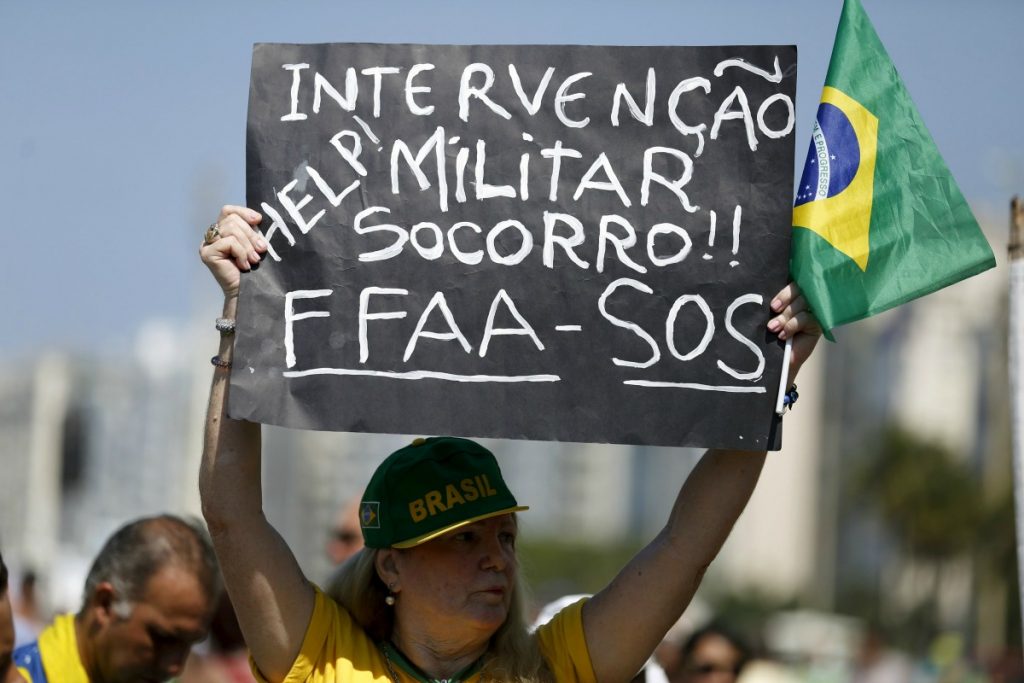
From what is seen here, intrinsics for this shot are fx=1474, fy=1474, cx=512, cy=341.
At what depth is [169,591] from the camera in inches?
159

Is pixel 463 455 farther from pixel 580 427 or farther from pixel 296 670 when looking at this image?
pixel 296 670

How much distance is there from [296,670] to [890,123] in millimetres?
1752

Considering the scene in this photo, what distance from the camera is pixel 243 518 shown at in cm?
321

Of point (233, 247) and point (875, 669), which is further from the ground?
point (233, 247)

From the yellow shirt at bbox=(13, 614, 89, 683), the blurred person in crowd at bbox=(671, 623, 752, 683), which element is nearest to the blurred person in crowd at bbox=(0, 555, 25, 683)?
the yellow shirt at bbox=(13, 614, 89, 683)

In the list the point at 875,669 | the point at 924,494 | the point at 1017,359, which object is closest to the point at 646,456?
the point at 924,494

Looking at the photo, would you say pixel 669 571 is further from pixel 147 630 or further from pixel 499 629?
pixel 147 630

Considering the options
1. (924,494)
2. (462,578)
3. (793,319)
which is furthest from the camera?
(924,494)

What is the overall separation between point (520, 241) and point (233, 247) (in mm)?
629

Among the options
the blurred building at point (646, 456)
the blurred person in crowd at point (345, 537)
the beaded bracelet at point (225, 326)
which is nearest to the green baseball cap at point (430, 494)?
the beaded bracelet at point (225, 326)

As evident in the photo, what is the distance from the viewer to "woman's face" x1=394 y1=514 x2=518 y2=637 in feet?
10.7

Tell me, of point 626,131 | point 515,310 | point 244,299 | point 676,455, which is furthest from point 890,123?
point 676,455

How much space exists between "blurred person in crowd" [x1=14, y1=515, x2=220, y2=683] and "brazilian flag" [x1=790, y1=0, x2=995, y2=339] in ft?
6.42

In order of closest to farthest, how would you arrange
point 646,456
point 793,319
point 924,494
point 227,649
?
point 793,319 → point 227,649 → point 924,494 → point 646,456
